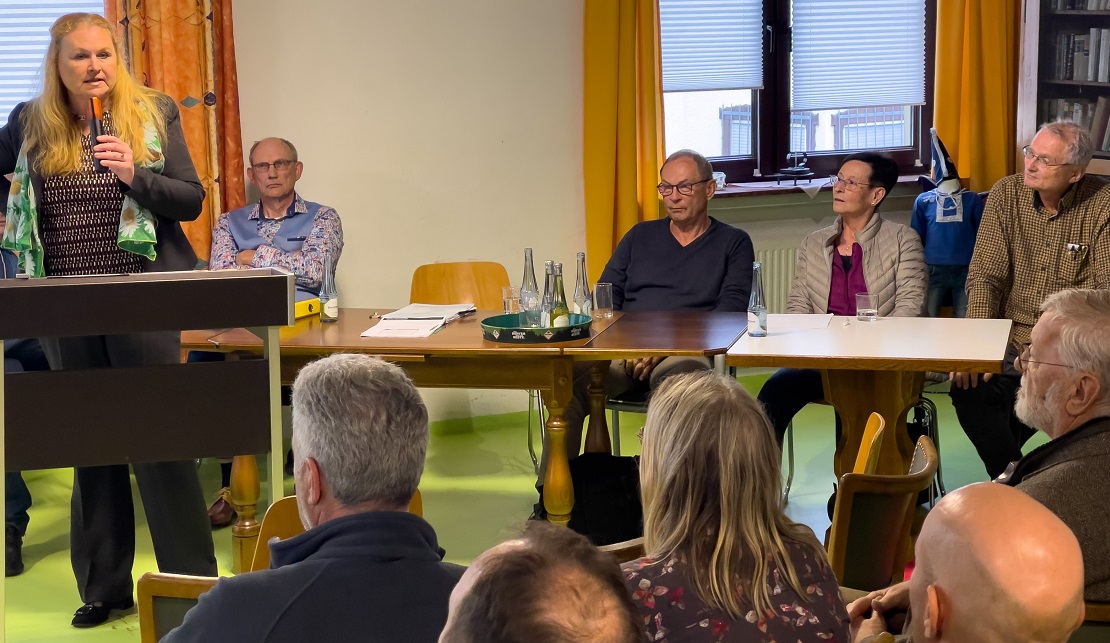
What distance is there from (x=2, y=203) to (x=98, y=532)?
1.01m

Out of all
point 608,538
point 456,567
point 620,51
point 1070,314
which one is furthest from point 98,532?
point 620,51

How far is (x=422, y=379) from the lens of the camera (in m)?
3.80

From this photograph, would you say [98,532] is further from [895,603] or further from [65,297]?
[895,603]

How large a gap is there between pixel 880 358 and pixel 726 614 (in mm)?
1928

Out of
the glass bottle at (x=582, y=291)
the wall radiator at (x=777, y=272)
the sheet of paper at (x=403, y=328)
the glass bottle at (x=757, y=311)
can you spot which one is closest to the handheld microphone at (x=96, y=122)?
the sheet of paper at (x=403, y=328)

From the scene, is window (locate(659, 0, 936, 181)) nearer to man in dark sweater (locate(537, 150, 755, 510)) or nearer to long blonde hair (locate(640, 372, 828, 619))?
man in dark sweater (locate(537, 150, 755, 510))

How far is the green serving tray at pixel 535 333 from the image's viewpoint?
12.0 ft

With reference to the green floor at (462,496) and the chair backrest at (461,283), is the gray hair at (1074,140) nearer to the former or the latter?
the green floor at (462,496)

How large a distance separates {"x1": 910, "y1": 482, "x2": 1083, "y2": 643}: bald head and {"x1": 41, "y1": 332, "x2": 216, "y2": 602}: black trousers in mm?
2309

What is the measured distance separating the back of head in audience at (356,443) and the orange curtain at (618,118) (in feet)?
12.4

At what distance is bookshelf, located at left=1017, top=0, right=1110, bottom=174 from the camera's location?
5.47m

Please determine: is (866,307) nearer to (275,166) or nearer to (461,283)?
(461,283)

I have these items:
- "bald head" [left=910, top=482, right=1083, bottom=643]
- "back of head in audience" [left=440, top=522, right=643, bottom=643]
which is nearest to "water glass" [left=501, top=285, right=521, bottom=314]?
"bald head" [left=910, top=482, right=1083, bottom=643]

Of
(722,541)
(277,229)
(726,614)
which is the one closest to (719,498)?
(722,541)
